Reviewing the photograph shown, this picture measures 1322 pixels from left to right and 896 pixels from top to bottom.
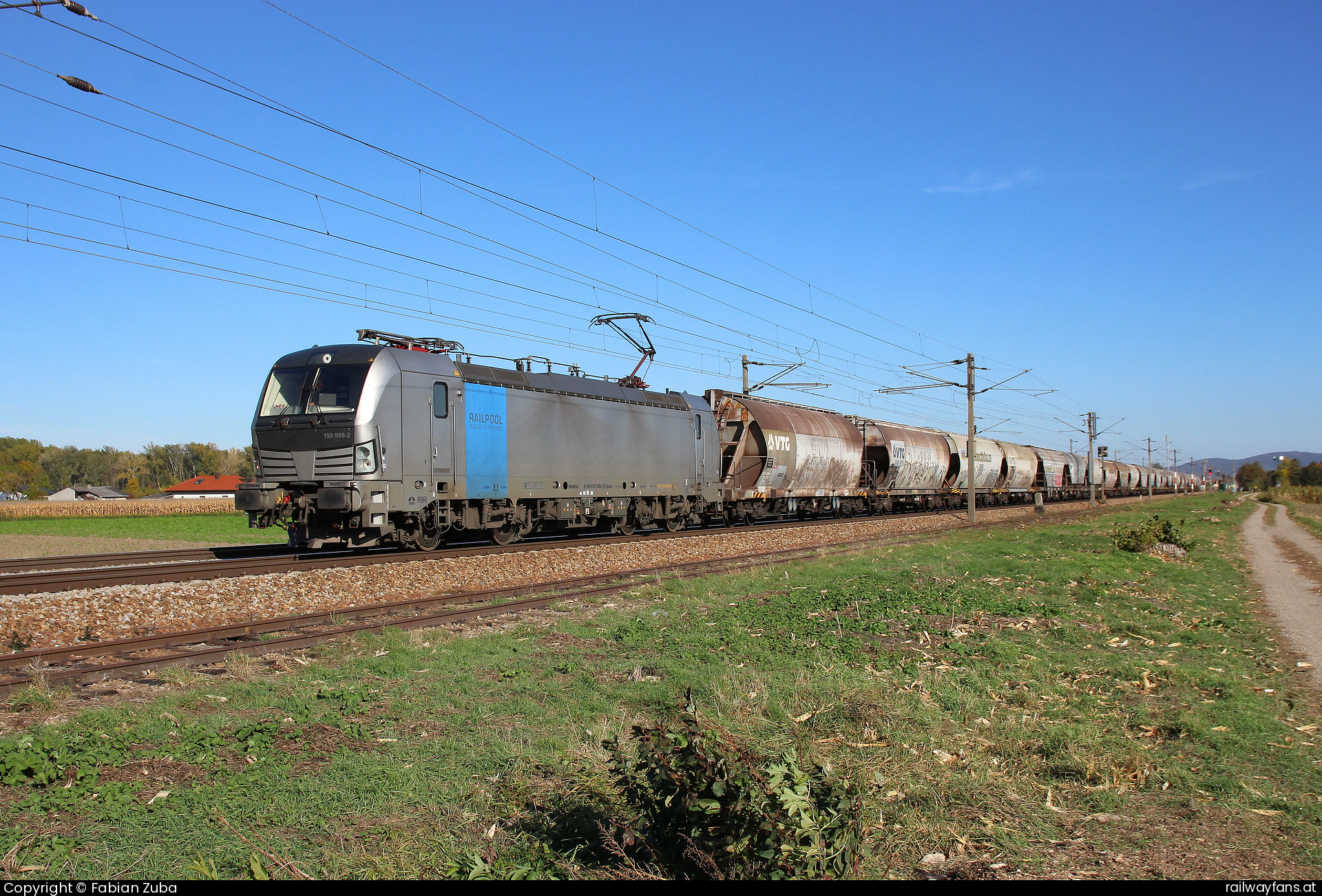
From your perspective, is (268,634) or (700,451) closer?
(268,634)

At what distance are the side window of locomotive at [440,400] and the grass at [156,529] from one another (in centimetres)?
1737

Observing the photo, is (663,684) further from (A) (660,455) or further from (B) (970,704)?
(A) (660,455)

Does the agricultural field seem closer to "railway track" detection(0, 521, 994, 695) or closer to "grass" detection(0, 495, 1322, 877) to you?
"railway track" detection(0, 521, 994, 695)

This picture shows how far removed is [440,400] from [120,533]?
106 ft

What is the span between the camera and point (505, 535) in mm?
20062

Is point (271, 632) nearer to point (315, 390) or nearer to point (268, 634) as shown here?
point (268, 634)

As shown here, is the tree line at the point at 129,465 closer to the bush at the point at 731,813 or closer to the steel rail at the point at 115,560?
the steel rail at the point at 115,560

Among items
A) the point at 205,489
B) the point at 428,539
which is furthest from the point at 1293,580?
the point at 205,489

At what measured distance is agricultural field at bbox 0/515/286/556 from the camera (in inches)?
1156

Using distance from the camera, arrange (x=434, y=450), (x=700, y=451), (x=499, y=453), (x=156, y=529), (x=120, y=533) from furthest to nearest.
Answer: (x=156, y=529) < (x=120, y=533) < (x=700, y=451) < (x=499, y=453) < (x=434, y=450)

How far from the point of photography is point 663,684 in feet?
24.4

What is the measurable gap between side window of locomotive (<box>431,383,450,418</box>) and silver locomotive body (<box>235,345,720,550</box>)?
42 millimetres

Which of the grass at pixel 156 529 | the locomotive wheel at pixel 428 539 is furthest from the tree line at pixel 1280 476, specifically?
the locomotive wheel at pixel 428 539

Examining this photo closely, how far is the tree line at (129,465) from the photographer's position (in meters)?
125
